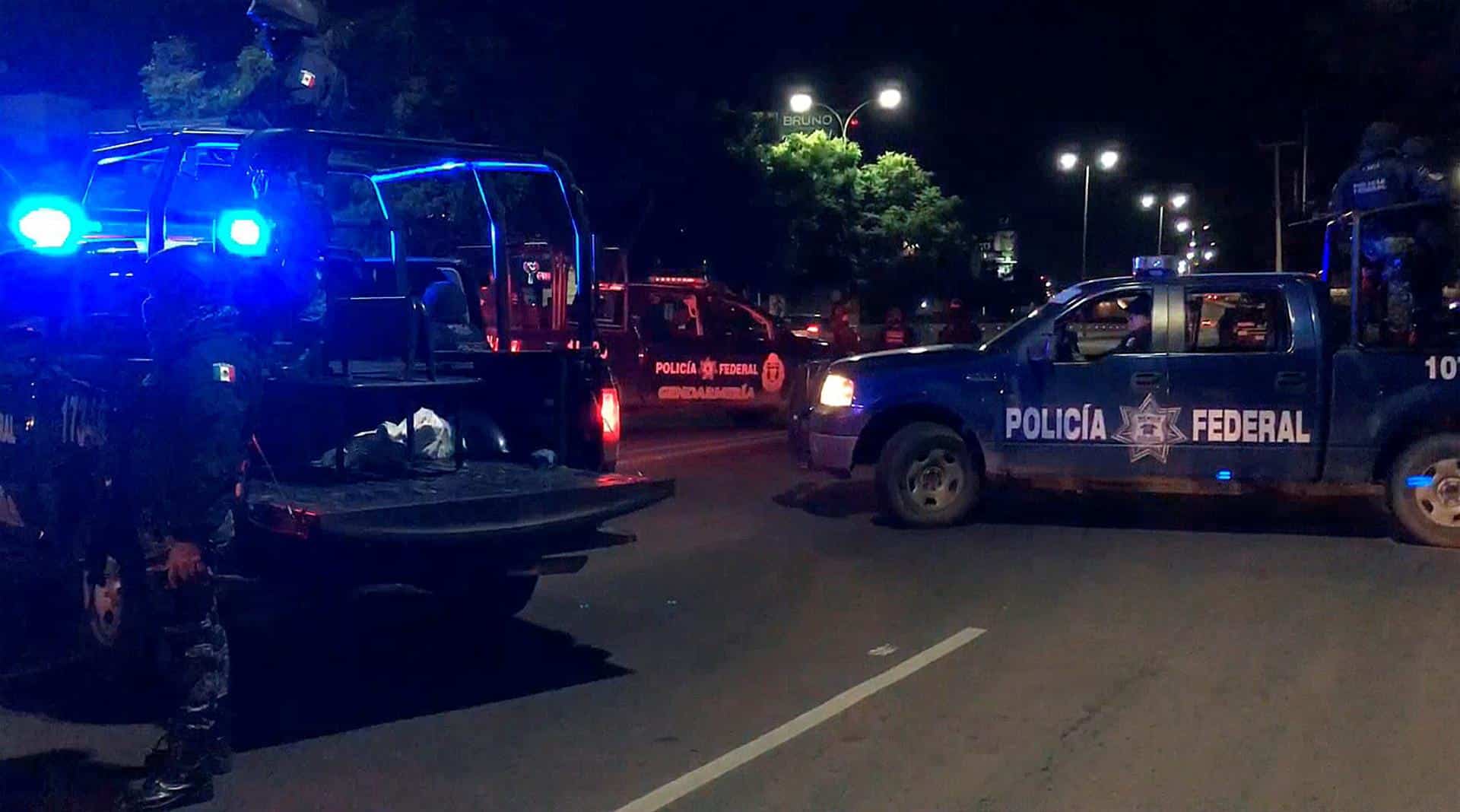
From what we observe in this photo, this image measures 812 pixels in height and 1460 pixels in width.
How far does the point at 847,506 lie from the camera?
12.5 m

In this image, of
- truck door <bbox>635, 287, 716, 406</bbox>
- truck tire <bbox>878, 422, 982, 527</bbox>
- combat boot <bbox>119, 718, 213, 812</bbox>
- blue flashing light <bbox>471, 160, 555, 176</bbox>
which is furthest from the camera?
truck door <bbox>635, 287, 716, 406</bbox>

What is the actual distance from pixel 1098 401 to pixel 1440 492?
7.84 feet

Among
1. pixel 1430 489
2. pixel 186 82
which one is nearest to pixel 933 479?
pixel 1430 489

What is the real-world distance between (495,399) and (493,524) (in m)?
1.45

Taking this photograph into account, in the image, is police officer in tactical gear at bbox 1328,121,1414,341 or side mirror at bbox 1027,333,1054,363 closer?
side mirror at bbox 1027,333,1054,363

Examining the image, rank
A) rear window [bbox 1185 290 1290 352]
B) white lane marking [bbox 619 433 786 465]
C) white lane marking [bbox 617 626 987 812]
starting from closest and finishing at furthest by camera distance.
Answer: white lane marking [bbox 617 626 987 812], rear window [bbox 1185 290 1290 352], white lane marking [bbox 619 433 786 465]

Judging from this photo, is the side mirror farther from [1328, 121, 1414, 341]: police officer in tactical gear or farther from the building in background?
the building in background

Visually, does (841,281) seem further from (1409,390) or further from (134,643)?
(134,643)

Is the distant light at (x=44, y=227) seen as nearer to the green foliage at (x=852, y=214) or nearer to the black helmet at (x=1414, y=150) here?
the black helmet at (x=1414, y=150)

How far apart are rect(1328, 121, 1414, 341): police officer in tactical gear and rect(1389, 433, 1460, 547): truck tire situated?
144cm

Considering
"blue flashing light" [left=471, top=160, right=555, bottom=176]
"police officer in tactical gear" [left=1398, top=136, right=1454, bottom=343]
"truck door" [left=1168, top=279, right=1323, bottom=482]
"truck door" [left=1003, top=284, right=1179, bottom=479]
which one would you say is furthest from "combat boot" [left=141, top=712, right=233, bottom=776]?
"police officer in tactical gear" [left=1398, top=136, right=1454, bottom=343]

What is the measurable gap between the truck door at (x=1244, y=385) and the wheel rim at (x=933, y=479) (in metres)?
1.61

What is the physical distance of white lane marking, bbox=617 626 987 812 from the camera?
535 centimetres

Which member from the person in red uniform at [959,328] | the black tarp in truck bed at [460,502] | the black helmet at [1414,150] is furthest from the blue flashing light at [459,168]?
the person in red uniform at [959,328]
